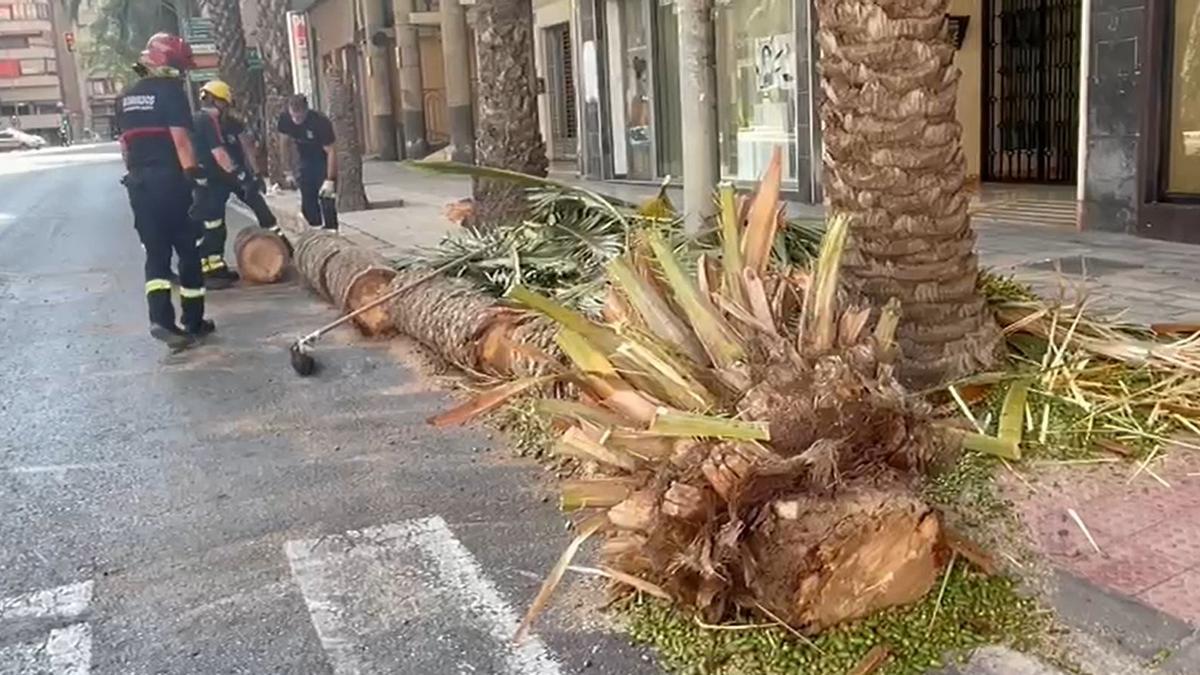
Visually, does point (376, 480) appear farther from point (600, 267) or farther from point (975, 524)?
point (975, 524)

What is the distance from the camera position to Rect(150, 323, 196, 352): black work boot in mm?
8164

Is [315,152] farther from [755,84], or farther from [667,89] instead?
[667,89]

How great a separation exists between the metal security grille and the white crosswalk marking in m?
11.5

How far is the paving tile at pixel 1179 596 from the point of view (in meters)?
3.19

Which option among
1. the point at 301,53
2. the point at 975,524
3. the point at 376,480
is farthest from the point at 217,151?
the point at 301,53

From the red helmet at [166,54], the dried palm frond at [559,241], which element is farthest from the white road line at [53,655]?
the red helmet at [166,54]

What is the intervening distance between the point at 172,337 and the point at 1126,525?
259 inches

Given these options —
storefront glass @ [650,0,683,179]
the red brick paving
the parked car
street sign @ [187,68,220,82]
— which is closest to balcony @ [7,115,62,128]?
the parked car

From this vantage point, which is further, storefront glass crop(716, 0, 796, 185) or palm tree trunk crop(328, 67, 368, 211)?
palm tree trunk crop(328, 67, 368, 211)

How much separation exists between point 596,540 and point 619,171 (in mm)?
14707

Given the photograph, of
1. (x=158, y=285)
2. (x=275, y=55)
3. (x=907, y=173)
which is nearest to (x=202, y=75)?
(x=275, y=55)

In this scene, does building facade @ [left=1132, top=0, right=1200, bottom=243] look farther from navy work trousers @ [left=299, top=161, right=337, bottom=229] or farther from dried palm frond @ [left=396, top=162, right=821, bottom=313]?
navy work trousers @ [left=299, top=161, right=337, bottom=229]

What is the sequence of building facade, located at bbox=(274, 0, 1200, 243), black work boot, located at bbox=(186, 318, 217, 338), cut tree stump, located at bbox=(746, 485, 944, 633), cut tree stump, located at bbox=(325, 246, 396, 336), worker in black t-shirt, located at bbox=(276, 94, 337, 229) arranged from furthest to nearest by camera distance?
worker in black t-shirt, located at bbox=(276, 94, 337, 229) < building facade, located at bbox=(274, 0, 1200, 243) < black work boot, located at bbox=(186, 318, 217, 338) < cut tree stump, located at bbox=(325, 246, 396, 336) < cut tree stump, located at bbox=(746, 485, 944, 633)

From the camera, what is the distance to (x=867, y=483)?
345 cm
